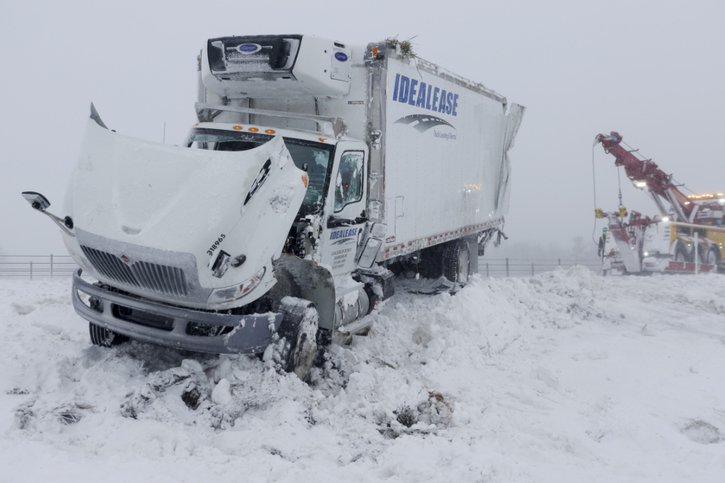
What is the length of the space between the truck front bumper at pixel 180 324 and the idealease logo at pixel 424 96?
447 centimetres

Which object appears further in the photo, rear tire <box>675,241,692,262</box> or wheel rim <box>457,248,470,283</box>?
rear tire <box>675,241,692,262</box>

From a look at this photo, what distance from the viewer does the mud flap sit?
6.48 metres

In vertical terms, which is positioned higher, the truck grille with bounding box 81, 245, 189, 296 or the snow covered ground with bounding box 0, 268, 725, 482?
the truck grille with bounding box 81, 245, 189, 296

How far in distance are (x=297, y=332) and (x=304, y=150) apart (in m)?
2.39

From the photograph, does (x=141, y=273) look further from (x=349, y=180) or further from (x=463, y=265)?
(x=463, y=265)

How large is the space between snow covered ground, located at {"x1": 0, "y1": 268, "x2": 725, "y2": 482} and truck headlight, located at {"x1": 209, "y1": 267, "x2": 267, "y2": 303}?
865 mm

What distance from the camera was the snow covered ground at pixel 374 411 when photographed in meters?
4.57

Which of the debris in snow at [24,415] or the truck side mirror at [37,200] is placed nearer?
the debris in snow at [24,415]

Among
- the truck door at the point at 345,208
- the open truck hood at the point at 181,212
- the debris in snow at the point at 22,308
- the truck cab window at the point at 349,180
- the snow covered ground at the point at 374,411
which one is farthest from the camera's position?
the debris in snow at the point at 22,308

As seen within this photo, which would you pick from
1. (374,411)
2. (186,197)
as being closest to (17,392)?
(186,197)

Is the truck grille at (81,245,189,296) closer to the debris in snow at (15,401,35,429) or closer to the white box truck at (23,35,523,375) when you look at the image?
the white box truck at (23,35,523,375)

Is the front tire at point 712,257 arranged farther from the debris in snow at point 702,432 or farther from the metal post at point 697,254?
the debris in snow at point 702,432

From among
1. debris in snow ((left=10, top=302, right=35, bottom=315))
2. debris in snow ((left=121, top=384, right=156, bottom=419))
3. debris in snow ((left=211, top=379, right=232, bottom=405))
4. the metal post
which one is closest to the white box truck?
debris in snow ((left=211, top=379, right=232, bottom=405))

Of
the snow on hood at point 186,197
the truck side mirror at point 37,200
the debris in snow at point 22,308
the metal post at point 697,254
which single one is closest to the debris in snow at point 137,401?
the snow on hood at point 186,197
